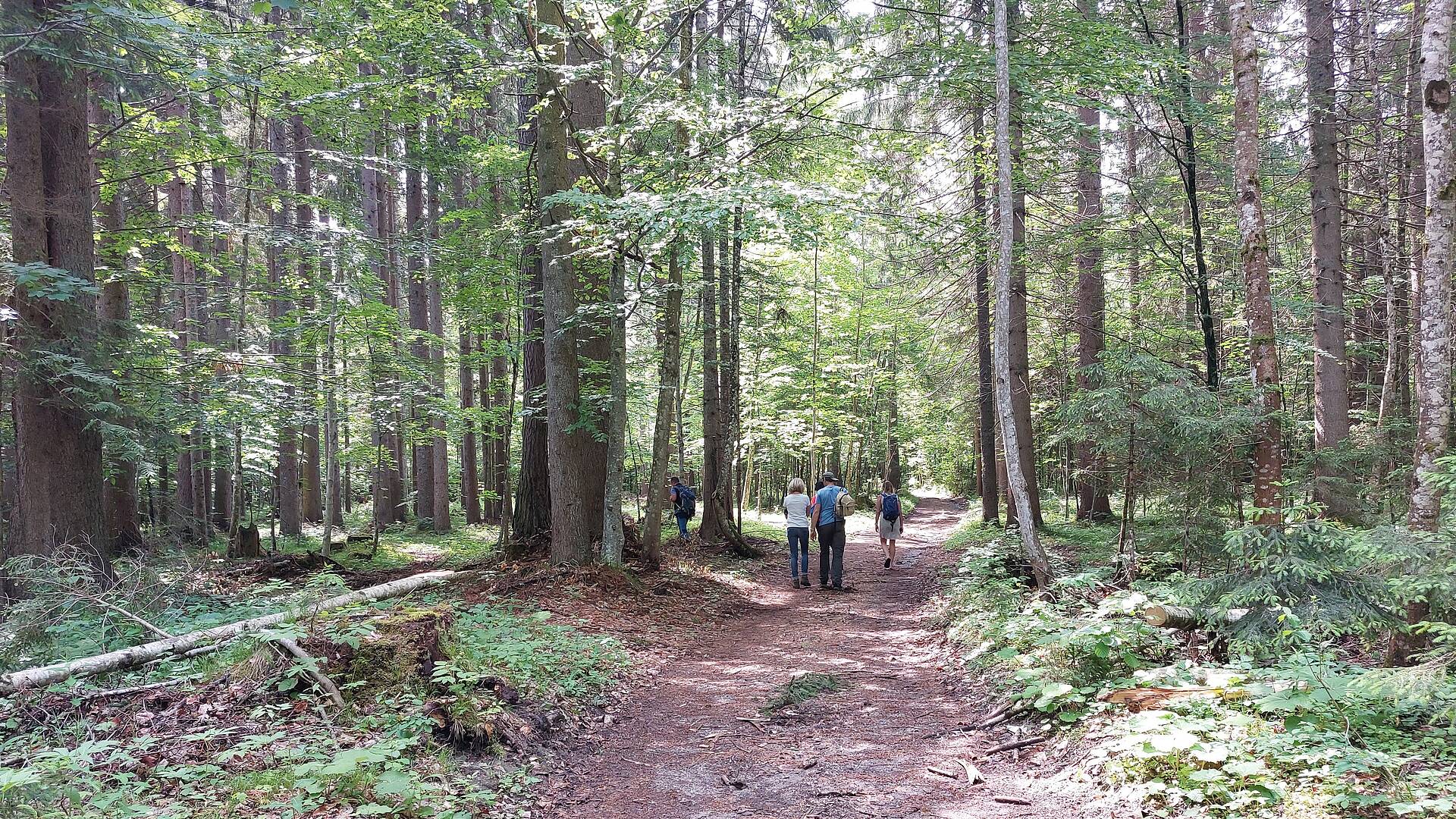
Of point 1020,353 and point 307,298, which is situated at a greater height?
point 307,298

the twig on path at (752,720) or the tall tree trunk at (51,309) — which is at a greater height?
the tall tree trunk at (51,309)

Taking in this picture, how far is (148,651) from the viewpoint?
206 inches

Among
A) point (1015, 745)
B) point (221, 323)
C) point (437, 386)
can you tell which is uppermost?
point (221, 323)

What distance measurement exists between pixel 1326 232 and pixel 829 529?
8.92 metres

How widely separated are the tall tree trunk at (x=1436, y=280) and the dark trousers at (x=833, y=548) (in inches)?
304

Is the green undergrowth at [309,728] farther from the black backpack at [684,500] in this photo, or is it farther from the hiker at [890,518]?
the black backpack at [684,500]

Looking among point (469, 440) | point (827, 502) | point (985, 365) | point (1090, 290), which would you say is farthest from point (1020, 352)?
point (469, 440)

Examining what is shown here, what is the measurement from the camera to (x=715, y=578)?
12.1m

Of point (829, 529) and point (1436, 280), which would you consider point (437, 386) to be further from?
point (1436, 280)

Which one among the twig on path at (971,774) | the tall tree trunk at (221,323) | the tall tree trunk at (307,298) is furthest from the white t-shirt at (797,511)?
the tall tree trunk at (221,323)

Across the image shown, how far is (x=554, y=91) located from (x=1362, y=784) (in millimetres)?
9907

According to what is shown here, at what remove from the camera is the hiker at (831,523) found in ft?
38.5

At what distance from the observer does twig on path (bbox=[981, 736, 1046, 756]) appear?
470 centimetres

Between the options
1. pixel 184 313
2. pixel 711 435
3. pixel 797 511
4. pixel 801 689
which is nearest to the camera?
pixel 801 689
